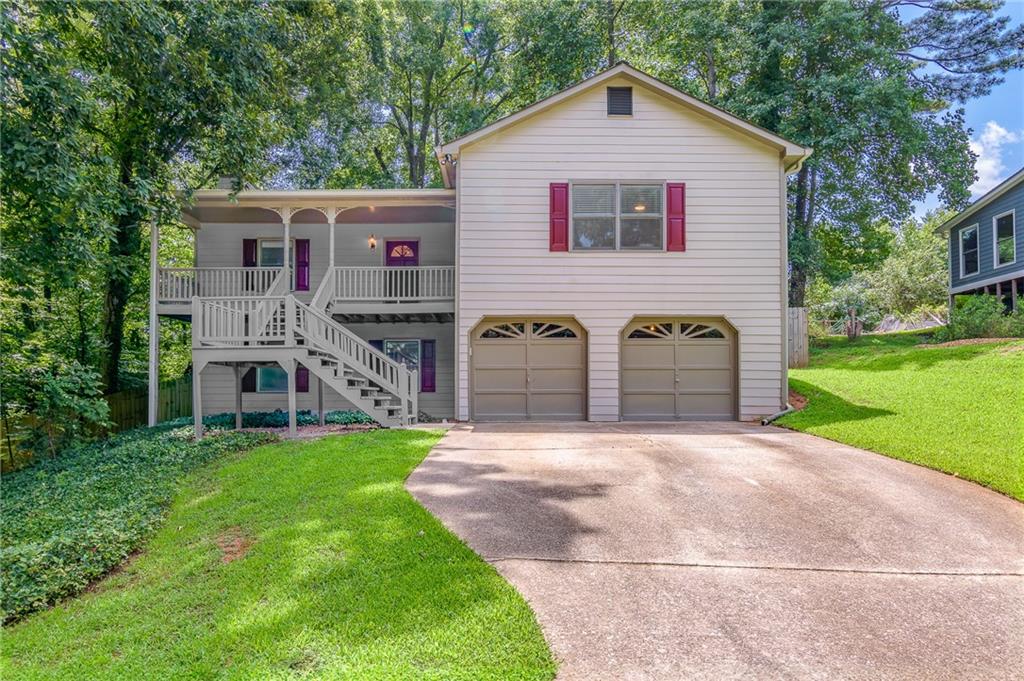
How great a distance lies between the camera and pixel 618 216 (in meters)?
10.9

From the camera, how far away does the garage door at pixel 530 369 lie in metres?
11.1

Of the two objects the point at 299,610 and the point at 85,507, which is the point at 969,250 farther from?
the point at 85,507

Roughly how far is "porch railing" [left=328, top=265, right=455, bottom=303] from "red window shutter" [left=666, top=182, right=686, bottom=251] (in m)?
4.86

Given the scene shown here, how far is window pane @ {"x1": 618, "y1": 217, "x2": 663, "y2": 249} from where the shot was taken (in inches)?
431

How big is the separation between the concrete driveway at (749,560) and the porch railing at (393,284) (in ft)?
18.9

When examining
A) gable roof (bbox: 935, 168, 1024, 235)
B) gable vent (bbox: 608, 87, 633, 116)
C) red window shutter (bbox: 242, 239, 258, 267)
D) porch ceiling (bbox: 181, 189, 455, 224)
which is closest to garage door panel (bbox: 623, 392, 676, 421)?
porch ceiling (bbox: 181, 189, 455, 224)

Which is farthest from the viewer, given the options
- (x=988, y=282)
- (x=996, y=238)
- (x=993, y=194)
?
(x=988, y=282)

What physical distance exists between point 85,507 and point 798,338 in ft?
52.6

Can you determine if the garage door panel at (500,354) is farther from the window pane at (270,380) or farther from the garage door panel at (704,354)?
the window pane at (270,380)

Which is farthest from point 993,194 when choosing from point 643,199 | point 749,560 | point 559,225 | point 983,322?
point 749,560

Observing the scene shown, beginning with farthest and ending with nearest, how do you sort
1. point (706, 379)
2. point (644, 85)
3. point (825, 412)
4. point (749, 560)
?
point (706, 379) → point (644, 85) → point (825, 412) → point (749, 560)

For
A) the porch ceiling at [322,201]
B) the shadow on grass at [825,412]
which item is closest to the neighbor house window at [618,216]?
the porch ceiling at [322,201]

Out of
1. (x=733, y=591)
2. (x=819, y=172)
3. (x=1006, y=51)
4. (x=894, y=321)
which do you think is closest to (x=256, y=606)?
(x=733, y=591)

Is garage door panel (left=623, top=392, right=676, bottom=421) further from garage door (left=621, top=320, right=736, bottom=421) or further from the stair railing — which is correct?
the stair railing
